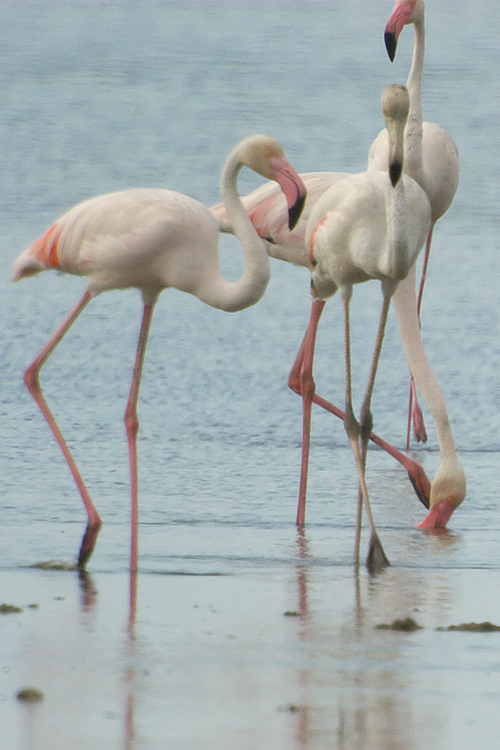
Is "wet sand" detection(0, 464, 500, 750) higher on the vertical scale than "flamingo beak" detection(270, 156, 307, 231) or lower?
lower

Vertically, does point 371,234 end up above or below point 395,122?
below

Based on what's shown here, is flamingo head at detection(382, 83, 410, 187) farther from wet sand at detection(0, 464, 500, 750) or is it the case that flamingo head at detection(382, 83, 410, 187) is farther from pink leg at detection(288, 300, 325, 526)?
pink leg at detection(288, 300, 325, 526)

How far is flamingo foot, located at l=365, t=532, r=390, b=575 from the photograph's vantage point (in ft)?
16.8

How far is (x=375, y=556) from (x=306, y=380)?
1645mm

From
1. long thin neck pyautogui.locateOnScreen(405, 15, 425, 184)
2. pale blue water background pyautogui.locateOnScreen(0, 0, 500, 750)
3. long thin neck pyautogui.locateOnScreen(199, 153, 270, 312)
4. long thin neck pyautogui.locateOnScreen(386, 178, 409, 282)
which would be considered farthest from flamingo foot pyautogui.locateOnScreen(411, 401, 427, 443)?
long thin neck pyautogui.locateOnScreen(386, 178, 409, 282)

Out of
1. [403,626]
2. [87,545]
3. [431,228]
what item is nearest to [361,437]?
[87,545]

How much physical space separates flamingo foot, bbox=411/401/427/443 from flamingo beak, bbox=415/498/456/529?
1.79 m

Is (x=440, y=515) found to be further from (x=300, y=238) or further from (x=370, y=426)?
(x=300, y=238)

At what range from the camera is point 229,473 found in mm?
6801

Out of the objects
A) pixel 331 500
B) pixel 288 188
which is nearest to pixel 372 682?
pixel 288 188

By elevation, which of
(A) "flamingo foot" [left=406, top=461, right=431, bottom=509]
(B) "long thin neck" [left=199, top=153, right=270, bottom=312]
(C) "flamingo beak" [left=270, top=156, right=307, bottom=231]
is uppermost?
(C) "flamingo beak" [left=270, top=156, right=307, bottom=231]

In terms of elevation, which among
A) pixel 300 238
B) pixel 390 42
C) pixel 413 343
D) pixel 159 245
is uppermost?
pixel 390 42

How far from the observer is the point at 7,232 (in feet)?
39.6

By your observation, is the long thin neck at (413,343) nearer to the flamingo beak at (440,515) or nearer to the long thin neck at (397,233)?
the flamingo beak at (440,515)
